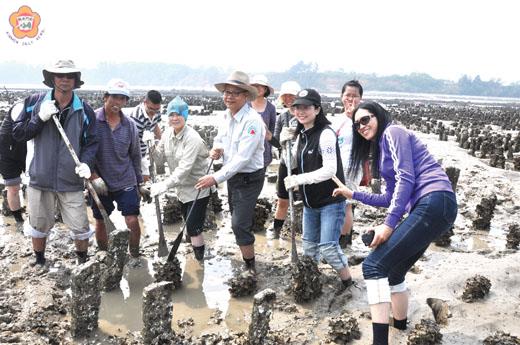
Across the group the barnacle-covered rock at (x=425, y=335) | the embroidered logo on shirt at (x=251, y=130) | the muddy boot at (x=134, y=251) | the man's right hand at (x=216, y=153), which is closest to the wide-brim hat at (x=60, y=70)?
the man's right hand at (x=216, y=153)

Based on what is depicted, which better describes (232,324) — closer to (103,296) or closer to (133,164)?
(103,296)

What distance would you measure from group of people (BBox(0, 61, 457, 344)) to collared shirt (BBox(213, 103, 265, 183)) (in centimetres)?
1

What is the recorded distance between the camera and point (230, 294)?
4531 millimetres

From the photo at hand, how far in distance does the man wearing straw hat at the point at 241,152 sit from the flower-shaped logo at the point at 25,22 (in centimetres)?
702

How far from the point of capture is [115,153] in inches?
190

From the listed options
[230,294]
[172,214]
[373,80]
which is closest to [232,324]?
[230,294]

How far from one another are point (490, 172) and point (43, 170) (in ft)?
35.7

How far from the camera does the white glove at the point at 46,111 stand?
166 inches

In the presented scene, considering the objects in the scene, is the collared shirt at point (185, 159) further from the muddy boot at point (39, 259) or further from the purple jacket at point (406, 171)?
the purple jacket at point (406, 171)

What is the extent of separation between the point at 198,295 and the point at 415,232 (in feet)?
8.33

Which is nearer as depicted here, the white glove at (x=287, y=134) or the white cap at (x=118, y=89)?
the white cap at (x=118, y=89)

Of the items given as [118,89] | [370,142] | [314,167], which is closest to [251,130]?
[314,167]

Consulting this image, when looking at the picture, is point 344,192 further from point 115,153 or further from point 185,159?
point 115,153

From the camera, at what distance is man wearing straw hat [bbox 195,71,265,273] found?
435cm
